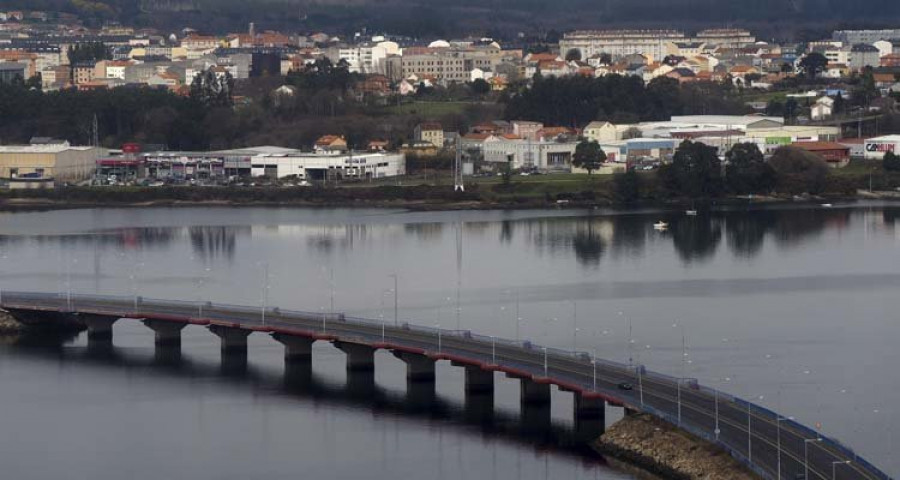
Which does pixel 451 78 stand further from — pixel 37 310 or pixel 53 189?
pixel 37 310

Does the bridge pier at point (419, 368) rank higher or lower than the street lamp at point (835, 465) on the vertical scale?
higher

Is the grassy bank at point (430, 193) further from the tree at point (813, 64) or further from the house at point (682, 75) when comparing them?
the tree at point (813, 64)

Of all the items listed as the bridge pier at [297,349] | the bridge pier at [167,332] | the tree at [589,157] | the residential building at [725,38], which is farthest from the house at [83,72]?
the bridge pier at [297,349]

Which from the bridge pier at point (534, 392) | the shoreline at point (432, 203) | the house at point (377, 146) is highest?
the house at point (377, 146)

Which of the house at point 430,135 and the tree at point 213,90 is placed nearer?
the house at point 430,135

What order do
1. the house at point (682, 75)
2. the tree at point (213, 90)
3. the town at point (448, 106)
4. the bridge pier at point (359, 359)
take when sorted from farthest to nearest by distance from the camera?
the house at point (682, 75)
the tree at point (213, 90)
the town at point (448, 106)
the bridge pier at point (359, 359)

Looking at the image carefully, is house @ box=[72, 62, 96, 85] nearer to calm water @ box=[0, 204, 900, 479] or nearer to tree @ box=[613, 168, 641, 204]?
calm water @ box=[0, 204, 900, 479]

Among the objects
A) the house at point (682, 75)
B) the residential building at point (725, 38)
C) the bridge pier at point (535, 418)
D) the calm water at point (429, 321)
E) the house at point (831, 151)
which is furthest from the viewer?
the residential building at point (725, 38)
